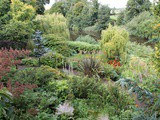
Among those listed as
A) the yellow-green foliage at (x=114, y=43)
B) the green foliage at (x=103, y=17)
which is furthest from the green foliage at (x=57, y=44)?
the green foliage at (x=103, y=17)

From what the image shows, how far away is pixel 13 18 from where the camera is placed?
33.7ft

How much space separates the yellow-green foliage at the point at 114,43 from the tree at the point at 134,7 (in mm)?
19078

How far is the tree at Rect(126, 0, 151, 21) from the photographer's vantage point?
27.1 m

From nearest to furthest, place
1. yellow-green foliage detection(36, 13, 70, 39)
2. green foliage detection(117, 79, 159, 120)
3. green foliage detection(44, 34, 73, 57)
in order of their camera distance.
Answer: green foliage detection(117, 79, 159, 120)
green foliage detection(44, 34, 73, 57)
yellow-green foliage detection(36, 13, 70, 39)

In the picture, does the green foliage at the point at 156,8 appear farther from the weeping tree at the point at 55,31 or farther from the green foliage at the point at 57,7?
the green foliage at the point at 57,7

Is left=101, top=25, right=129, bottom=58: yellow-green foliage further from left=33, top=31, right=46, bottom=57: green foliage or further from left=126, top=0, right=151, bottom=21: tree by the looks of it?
left=126, top=0, right=151, bottom=21: tree

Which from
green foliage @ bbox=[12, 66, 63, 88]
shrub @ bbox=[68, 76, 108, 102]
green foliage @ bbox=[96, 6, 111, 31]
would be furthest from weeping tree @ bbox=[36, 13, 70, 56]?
green foliage @ bbox=[96, 6, 111, 31]

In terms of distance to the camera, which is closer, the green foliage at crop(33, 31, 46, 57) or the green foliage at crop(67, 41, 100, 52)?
the green foliage at crop(33, 31, 46, 57)

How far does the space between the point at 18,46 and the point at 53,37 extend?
192cm

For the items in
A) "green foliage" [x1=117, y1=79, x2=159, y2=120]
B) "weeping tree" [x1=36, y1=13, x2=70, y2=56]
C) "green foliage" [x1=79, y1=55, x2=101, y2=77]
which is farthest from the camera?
"weeping tree" [x1=36, y1=13, x2=70, y2=56]

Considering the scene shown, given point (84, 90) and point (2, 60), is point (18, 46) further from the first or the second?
point (84, 90)

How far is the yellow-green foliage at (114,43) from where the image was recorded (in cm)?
917

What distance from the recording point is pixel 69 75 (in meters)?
6.22

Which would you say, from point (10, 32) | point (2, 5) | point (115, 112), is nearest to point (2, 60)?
point (115, 112)
